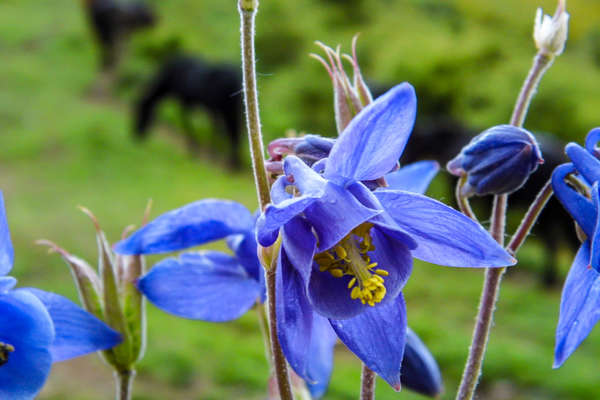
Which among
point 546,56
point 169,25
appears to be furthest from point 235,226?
point 169,25

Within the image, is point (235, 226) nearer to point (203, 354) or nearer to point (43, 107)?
point (203, 354)

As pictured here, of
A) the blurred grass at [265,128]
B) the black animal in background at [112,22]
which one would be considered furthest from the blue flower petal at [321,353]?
the black animal in background at [112,22]

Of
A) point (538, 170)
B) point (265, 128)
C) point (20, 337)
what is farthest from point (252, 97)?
point (265, 128)

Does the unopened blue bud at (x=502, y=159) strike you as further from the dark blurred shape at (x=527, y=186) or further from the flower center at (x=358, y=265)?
the dark blurred shape at (x=527, y=186)

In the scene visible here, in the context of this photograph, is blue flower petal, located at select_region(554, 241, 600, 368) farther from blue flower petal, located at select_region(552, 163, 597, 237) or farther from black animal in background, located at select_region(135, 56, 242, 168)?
black animal in background, located at select_region(135, 56, 242, 168)

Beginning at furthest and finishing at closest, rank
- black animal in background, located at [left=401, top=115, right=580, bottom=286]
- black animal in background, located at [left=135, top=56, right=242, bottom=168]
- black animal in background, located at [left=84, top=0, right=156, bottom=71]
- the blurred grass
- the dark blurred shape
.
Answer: black animal in background, located at [left=84, top=0, right=156, bottom=71]
black animal in background, located at [left=135, top=56, right=242, bottom=168]
the dark blurred shape
black animal in background, located at [left=401, top=115, right=580, bottom=286]
the blurred grass

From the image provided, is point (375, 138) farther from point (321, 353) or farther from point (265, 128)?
point (265, 128)

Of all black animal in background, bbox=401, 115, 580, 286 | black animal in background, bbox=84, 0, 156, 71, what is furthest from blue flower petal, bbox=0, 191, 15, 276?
black animal in background, bbox=84, 0, 156, 71
